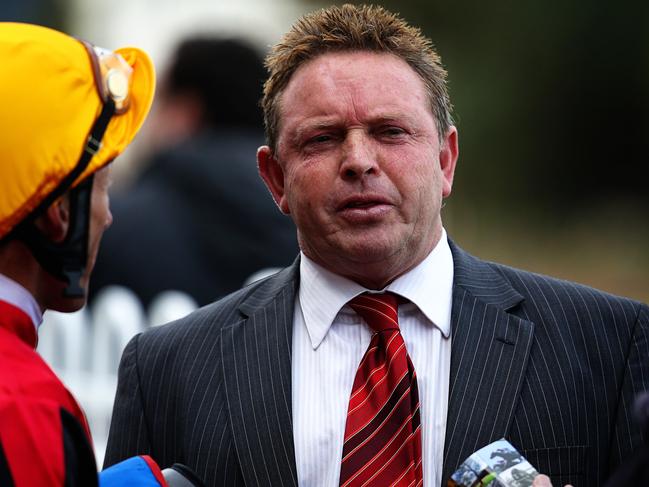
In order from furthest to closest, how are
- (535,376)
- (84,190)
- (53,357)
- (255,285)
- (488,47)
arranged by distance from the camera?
1. (488,47)
2. (53,357)
3. (255,285)
4. (535,376)
5. (84,190)

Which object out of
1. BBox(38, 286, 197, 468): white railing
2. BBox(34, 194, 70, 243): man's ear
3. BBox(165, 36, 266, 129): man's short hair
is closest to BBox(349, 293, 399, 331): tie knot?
BBox(34, 194, 70, 243): man's ear

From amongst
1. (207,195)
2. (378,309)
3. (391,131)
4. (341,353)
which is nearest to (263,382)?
(341,353)

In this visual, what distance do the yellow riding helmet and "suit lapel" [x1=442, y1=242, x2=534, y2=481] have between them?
1.09m

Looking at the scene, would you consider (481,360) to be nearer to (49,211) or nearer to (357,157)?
(357,157)

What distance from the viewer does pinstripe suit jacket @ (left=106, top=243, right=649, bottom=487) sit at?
3176 millimetres

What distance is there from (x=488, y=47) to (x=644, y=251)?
15.0 feet

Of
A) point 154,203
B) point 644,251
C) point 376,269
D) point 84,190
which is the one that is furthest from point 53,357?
point 644,251

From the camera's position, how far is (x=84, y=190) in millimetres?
2705

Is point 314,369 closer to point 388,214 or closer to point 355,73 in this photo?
point 388,214

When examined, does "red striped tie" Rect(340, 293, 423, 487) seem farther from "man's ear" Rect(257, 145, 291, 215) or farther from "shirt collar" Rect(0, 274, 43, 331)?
"shirt collar" Rect(0, 274, 43, 331)

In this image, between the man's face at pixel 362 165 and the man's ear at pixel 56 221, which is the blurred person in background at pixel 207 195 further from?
the man's ear at pixel 56 221

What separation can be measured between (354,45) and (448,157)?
0.43m

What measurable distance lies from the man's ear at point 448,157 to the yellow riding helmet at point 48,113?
3.72 feet

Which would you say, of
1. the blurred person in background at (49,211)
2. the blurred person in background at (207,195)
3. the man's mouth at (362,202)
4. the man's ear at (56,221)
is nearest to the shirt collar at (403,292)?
the man's mouth at (362,202)
